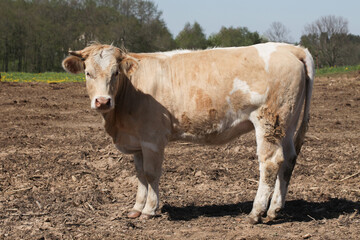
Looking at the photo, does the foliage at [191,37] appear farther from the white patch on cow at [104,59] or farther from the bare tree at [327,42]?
the white patch on cow at [104,59]

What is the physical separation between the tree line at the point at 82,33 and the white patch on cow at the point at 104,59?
169 ft

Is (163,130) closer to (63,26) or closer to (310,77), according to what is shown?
(310,77)

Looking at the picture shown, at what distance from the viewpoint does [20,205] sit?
20.0ft

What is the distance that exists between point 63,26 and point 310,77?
205ft

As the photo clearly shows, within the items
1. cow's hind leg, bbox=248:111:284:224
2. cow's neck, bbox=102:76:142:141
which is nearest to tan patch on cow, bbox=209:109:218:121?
cow's hind leg, bbox=248:111:284:224

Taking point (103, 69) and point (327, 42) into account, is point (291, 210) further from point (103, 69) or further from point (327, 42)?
point (327, 42)

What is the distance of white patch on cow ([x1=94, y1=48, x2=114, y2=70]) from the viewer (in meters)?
5.25

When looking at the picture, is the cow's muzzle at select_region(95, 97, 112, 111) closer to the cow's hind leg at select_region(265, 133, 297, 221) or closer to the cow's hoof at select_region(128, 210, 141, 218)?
the cow's hoof at select_region(128, 210, 141, 218)

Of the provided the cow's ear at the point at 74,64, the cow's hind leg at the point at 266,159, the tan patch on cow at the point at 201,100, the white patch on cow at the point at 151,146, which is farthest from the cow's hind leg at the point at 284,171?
the cow's ear at the point at 74,64

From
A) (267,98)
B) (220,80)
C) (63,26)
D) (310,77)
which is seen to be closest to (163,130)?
(220,80)

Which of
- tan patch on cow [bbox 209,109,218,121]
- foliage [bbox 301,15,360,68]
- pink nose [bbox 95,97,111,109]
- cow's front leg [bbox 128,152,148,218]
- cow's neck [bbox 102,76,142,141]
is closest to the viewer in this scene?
pink nose [bbox 95,97,111,109]

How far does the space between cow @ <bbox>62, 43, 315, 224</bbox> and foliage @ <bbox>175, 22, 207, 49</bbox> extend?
250 feet

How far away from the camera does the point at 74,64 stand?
555 cm

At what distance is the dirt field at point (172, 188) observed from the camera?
5.23m
